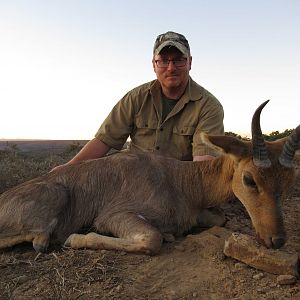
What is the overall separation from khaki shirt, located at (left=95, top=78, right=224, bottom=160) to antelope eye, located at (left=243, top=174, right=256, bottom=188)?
2358 millimetres

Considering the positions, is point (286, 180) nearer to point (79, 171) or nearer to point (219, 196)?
point (219, 196)

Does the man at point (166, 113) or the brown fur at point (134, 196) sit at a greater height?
the man at point (166, 113)

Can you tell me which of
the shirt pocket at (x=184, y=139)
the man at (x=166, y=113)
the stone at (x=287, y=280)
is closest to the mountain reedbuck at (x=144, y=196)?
the stone at (x=287, y=280)

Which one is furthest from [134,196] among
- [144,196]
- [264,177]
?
[264,177]

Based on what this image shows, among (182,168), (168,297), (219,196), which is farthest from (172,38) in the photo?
(168,297)

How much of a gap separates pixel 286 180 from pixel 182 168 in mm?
1682

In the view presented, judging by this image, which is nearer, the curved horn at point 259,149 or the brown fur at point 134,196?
the curved horn at point 259,149

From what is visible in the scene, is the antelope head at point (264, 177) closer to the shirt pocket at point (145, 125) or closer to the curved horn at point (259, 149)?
the curved horn at point (259, 149)

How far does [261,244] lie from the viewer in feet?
15.0

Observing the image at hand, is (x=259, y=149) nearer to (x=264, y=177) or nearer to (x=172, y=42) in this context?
(x=264, y=177)

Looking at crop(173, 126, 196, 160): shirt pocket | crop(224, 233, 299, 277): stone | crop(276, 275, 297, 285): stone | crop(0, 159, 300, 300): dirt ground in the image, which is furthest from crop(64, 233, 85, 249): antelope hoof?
crop(173, 126, 196, 160): shirt pocket

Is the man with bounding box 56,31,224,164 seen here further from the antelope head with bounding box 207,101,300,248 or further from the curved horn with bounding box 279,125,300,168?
the curved horn with bounding box 279,125,300,168

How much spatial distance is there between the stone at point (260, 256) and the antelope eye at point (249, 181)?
1.93 feet

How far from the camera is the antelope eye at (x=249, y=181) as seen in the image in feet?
16.3
